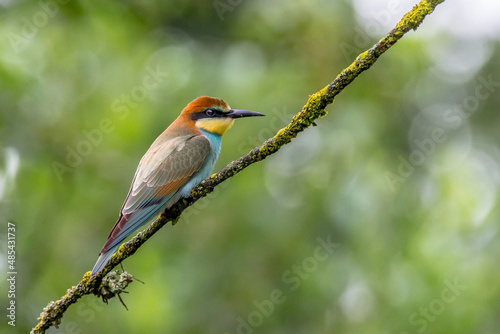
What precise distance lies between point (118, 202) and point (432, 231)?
2615 mm

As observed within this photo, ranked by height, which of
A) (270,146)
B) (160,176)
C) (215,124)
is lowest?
(270,146)

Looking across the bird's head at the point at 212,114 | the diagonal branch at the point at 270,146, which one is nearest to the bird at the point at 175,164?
the bird's head at the point at 212,114

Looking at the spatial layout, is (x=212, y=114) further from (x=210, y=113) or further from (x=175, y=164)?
(x=175, y=164)

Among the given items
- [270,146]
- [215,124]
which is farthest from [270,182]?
[270,146]

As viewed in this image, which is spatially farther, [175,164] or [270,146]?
[175,164]

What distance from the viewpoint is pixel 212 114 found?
417cm

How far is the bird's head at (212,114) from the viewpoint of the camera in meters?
4.12

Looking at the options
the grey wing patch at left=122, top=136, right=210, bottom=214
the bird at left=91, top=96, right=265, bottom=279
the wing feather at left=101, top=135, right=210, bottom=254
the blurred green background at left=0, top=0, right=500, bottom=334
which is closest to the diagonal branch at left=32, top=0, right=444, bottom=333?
the bird at left=91, top=96, right=265, bottom=279

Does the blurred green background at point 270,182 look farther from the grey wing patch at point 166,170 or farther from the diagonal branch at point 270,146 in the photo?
the diagonal branch at point 270,146

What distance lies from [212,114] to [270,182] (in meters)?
1.16

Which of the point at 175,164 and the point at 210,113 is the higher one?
the point at 210,113

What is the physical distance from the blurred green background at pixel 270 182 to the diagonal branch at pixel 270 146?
2.19 m

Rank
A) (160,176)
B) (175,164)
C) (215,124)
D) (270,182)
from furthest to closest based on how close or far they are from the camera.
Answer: (270,182), (215,124), (175,164), (160,176)

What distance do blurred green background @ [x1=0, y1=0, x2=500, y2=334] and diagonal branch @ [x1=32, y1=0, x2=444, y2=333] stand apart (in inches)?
86.2
